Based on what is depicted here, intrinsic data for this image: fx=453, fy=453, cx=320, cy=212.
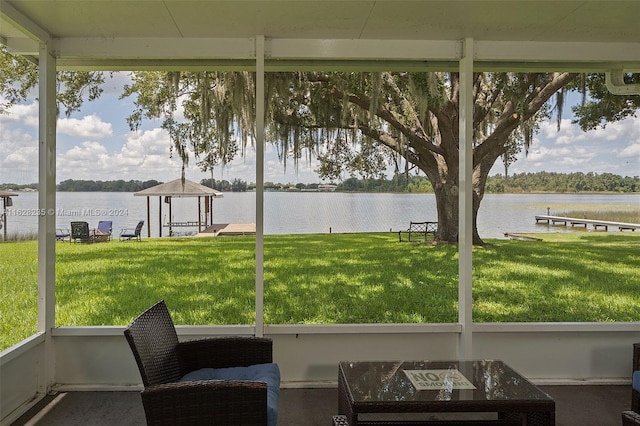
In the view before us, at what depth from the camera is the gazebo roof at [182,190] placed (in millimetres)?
4957

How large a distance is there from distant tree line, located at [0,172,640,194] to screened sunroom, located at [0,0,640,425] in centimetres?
190

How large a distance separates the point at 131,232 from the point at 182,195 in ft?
2.32

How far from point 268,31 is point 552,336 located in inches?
113

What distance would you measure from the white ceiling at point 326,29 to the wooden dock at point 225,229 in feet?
7.11

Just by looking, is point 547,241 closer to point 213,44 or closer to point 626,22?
point 626,22

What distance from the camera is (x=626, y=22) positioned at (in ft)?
9.16

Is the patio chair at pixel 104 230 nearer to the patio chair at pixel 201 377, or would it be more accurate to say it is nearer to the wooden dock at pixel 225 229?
the wooden dock at pixel 225 229

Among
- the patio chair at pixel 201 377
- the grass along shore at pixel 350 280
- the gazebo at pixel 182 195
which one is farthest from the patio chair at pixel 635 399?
the gazebo at pixel 182 195

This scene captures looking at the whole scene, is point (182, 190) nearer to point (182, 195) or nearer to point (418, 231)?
point (182, 195)

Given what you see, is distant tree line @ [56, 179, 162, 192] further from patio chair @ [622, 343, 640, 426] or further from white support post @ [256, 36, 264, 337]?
patio chair @ [622, 343, 640, 426]

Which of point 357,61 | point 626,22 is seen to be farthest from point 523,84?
point 357,61

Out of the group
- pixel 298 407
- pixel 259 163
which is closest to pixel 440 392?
pixel 298 407

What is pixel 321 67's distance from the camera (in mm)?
3338

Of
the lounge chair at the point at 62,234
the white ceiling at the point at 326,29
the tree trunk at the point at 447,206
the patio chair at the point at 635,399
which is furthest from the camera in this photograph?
the tree trunk at the point at 447,206
